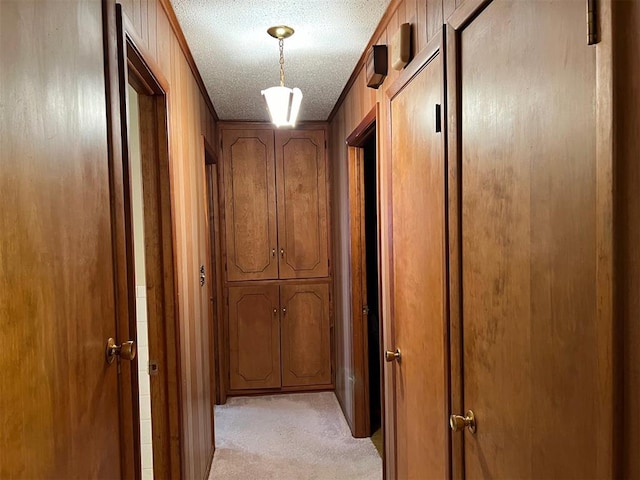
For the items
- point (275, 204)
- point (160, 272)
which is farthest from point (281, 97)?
point (275, 204)

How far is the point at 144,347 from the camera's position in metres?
2.30

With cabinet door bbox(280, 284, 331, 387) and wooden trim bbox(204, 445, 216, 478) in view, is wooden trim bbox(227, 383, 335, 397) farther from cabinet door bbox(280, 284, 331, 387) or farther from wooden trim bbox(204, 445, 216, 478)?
wooden trim bbox(204, 445, 216, 478)

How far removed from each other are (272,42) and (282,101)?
1.00 ft

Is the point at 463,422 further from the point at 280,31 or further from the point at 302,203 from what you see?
the point at 302,203

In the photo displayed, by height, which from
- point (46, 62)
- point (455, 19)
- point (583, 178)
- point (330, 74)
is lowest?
point (583, 178)

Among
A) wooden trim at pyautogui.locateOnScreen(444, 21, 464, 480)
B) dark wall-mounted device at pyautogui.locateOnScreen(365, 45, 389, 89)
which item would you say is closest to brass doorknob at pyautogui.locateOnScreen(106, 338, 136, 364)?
wooden trim at pyautogui.locateOnScreen(444, 21, 464, 480)

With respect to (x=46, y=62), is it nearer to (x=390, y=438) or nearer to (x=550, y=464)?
(x=550, y=464)

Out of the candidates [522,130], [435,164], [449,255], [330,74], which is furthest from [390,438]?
[330,74]

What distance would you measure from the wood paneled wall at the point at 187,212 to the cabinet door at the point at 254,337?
94cm

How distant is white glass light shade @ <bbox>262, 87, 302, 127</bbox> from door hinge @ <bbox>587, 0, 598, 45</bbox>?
5.18 ft

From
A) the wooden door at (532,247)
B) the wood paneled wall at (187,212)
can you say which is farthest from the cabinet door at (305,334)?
the wooden door at (532,247)

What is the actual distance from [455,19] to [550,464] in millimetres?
1082

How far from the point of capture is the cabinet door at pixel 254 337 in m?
3.96

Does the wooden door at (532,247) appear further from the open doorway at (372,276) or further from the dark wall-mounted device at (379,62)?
the open doorway at (372,276)
